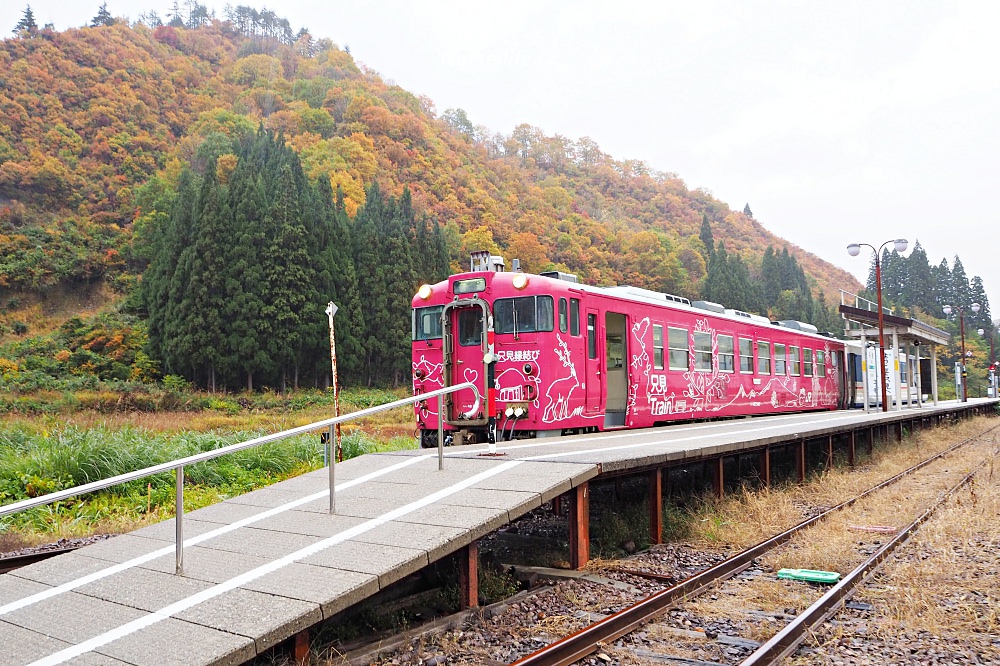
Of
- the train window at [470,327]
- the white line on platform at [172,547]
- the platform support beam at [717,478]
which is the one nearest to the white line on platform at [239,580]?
the white line on platform at [172,547]

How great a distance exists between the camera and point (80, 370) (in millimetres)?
39281

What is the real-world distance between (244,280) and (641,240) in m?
46.1

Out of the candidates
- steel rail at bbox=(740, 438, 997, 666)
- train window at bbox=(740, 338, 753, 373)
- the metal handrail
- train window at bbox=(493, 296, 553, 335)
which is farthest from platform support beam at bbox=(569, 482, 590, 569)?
train window at bbox=(740, 338, 753, 373)

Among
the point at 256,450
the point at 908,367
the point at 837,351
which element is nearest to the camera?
the point at 256,450

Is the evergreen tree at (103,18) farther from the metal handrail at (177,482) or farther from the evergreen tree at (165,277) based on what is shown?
the metal handrail at (177,482)

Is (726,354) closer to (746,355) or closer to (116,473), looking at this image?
(746,355)

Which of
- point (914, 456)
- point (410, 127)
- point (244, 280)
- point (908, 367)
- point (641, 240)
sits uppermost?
point (410, 127)

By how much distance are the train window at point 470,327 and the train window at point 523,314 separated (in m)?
0.37

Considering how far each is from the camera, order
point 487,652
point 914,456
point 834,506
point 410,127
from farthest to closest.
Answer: point 410,127
point 914,456
point 834,506
point 487,652

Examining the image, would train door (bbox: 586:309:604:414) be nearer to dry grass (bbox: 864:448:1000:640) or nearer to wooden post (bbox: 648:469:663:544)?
wooden post (bbox: 648:469:663:544)

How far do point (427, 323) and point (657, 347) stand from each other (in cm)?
406

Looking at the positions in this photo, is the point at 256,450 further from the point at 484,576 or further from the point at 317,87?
the point at 317,87

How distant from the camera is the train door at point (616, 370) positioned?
1241cm

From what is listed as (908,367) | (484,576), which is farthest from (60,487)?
(908,367)
